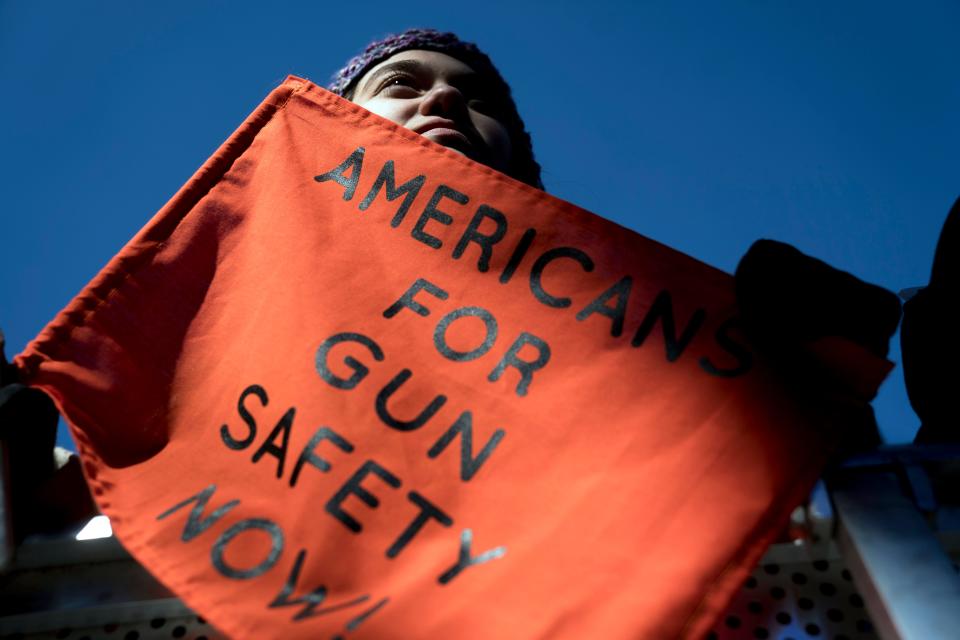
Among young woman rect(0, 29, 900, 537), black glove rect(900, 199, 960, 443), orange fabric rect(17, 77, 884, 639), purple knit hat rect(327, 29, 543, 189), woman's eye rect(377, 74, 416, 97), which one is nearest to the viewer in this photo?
orange fabric rect(17, 77, 884, 639)

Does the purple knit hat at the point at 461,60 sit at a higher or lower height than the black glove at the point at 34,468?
higher

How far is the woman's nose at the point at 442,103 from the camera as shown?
5.87 ft

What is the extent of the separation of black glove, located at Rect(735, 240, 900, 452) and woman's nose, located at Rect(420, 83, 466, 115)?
1046 millimetres

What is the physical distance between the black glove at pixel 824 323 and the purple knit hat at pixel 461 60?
1.34m

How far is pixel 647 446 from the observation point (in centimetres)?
86

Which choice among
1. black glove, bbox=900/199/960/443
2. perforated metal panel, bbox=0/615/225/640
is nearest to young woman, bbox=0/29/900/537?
perforated metal panel, bbox=0/615/225/640

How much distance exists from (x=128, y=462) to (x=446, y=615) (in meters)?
0.52

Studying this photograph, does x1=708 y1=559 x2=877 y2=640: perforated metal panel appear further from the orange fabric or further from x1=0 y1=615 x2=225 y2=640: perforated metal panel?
x1=0 y1=615 x2=225 y2=640: perforated metal panel

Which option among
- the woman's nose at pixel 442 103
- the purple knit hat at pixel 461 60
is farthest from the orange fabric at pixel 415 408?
the purple knit hat at pixel 461 60

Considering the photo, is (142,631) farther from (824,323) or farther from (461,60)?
(461,60)

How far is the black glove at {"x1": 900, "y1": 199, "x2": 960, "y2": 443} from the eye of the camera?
1155mm

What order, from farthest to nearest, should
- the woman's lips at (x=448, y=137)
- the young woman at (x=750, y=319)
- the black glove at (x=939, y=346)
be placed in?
the woman's lips at (x=448, y=137)
the black glove at (x=939, y=346)
the young woman at (x=750, y=319)

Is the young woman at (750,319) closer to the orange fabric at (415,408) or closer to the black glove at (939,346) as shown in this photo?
the orange fabric at (415,408)

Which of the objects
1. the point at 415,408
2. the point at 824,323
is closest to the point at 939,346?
the point at 824,323
